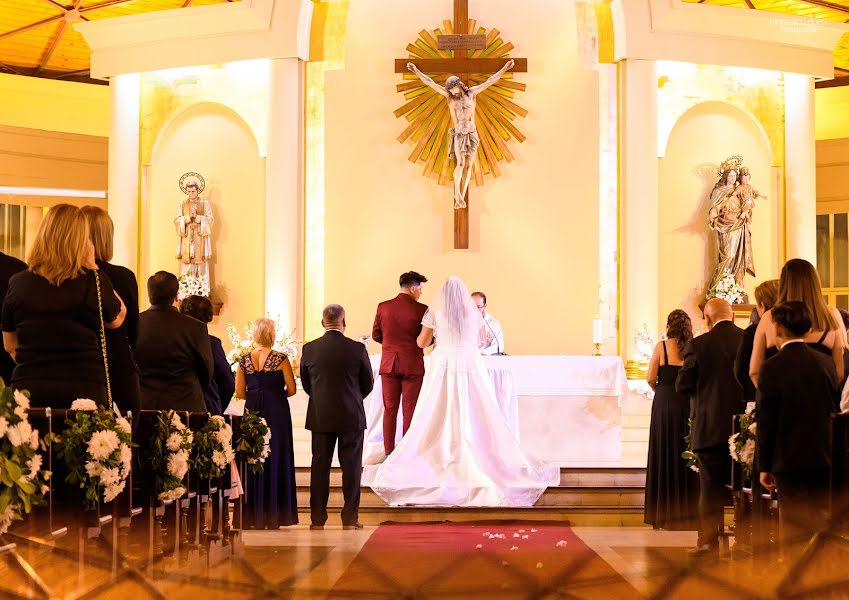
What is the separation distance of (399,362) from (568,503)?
5.22 feet

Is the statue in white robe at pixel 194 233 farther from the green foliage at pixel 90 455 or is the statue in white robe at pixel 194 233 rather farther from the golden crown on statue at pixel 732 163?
the green foliage at pixel 90 455

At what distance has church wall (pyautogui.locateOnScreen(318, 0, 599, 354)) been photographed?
12.9 m

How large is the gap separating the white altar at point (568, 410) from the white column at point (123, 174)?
410cm

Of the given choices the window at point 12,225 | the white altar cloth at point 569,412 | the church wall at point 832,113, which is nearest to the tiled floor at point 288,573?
the white altar cloth at point 569,412

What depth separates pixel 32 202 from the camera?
1541 cm

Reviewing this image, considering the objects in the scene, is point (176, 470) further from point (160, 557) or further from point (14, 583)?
point (14, 583)

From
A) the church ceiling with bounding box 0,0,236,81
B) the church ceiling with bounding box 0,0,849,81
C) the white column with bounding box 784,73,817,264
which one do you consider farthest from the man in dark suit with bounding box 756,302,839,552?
the church ceiling with bounding box 0,0,236,81

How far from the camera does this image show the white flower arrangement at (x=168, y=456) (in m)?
5.36

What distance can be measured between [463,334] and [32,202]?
825cm

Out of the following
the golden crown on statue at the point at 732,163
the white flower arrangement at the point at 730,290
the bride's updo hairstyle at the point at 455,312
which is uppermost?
the golden crown on statue at the point at 732,163

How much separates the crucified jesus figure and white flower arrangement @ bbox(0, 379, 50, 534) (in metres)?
8.94

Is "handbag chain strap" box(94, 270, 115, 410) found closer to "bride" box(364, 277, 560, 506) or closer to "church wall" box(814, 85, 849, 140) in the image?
"bride" box(364, 277, 560, 506)

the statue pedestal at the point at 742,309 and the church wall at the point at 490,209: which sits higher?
the church wall at the point at 490,209

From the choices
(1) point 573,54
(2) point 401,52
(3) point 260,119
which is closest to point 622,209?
(1) point 573,54
